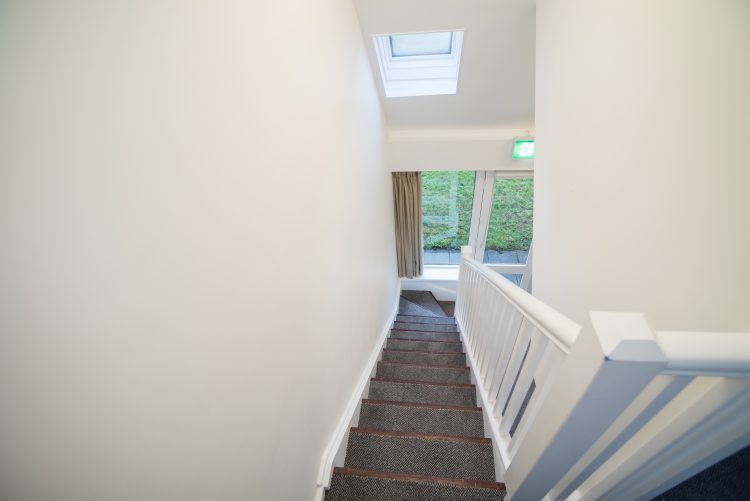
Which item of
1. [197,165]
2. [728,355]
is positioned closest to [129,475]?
[197,165]

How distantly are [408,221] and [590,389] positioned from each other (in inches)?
153

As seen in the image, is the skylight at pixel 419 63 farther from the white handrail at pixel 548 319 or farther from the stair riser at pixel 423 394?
the stair riser at pixel 423 394

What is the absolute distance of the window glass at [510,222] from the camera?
386cm

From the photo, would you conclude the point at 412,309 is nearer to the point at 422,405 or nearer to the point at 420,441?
the point at 422,405

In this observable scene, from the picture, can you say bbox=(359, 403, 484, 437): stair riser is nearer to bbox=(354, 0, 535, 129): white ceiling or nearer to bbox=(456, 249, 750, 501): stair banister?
bbox=(456, 249, 750, 501): stair banister

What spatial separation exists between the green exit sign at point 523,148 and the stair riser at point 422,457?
131 inches

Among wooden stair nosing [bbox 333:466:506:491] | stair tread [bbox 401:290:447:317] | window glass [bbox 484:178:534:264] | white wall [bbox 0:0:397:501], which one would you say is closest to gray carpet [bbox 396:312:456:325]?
stair tread [bbox 401:290:447:317]

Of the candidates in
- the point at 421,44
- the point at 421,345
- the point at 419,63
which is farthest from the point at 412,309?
the point at 421,44

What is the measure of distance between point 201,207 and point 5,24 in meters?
0.29

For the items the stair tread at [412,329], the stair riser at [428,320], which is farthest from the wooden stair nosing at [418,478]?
the stair riser at [428,320]

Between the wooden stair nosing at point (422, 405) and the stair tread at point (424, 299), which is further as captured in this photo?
the stair tread at point (424, 299)

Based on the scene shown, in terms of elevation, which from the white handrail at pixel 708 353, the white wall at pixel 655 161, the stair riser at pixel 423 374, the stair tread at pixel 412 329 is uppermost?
the white wall at pixel 655 161

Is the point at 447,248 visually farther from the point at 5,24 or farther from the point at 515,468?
the point at 5,24

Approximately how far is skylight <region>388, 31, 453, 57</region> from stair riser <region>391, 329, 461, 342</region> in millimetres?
2949
